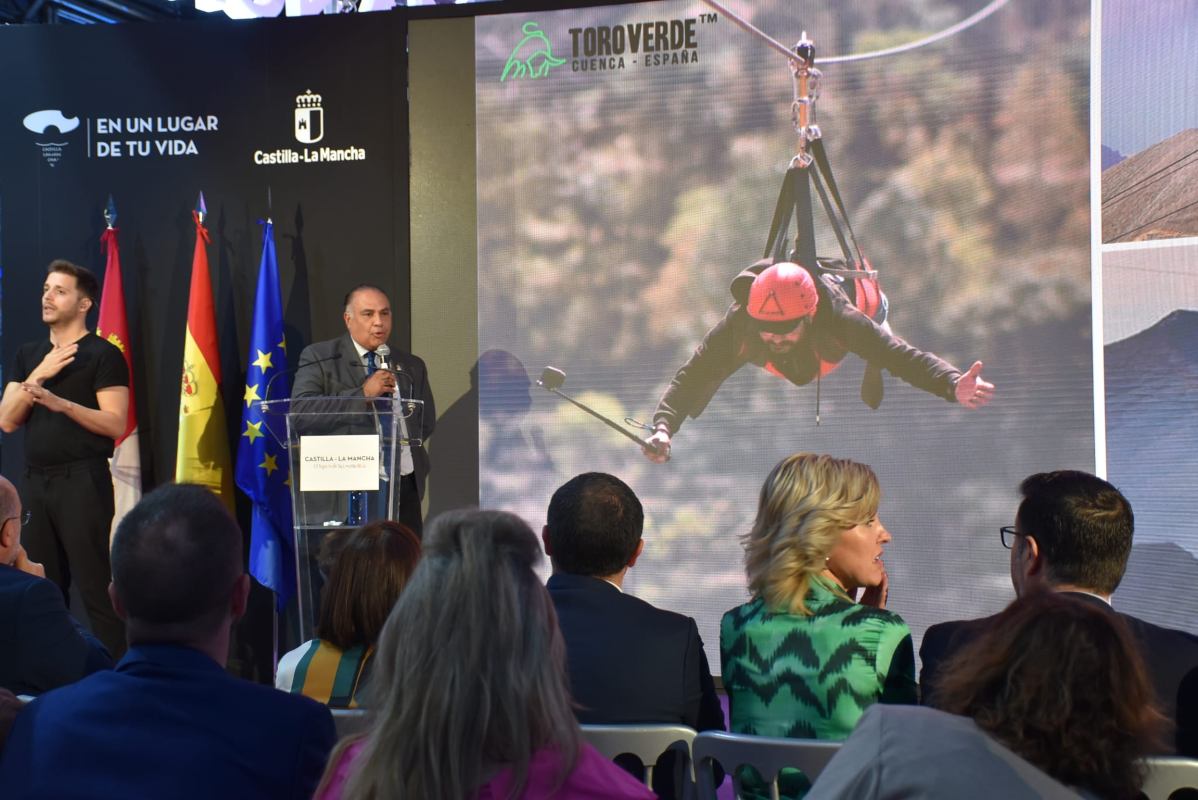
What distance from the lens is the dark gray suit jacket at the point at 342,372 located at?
5.32 meters

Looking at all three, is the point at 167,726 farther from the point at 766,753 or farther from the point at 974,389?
the point at 974,389

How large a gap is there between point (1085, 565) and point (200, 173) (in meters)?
5.02

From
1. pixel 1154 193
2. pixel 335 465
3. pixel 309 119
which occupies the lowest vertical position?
pixel 335 465

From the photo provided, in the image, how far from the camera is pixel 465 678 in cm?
129

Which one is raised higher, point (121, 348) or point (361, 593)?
point (121, 348)

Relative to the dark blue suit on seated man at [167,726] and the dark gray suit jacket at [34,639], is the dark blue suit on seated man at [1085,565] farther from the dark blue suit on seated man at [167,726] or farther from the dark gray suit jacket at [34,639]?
the dark gray suit jacket at [34,639]

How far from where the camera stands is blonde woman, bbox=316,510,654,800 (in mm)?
1275

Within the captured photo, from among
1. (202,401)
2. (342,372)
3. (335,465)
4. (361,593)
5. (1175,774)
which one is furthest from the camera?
(202,401)

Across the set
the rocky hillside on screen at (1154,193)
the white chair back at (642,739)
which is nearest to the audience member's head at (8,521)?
the white chair back at (642,739)

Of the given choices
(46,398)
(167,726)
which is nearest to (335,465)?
(46,398)

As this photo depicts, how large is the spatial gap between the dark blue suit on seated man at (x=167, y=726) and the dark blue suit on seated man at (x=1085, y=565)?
111 centimetres

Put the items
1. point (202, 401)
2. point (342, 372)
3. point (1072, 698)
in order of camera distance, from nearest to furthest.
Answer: point (1072, 698) < point (342, 372) < point (202, 401)

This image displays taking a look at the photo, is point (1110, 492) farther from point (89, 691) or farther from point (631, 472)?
point (631, 472)

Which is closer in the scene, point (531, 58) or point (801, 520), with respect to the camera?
point (801, 520)
